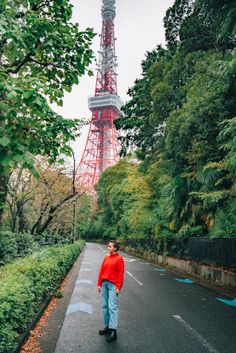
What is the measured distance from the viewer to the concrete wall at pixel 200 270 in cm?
1031

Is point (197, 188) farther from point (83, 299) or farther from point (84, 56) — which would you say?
point (84, 56)

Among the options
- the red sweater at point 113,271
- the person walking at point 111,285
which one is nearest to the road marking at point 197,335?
the person walking at point 111,285

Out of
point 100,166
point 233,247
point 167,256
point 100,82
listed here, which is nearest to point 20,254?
point 167,256

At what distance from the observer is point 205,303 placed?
321 inches

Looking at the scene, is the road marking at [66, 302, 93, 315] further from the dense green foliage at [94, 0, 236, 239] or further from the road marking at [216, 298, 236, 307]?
the dense green foliage at [94, 0, 236, 239]

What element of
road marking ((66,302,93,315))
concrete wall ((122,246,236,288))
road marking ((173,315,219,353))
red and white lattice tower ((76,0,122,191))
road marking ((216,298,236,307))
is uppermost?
red and white lattice tower ((76,0,122,191))

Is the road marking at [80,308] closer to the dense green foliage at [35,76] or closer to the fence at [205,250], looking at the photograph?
the dense green foliage at [35,76]

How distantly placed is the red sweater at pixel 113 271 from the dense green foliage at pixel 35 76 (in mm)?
2013

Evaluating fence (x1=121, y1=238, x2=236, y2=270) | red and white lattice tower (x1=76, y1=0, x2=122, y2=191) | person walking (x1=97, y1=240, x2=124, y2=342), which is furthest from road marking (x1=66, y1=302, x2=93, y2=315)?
red and white lattice tower (x1=76, y1=0, x2=122, y2=191)

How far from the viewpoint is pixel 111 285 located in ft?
17.0

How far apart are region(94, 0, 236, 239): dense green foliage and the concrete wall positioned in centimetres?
135

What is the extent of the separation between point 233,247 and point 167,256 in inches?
341

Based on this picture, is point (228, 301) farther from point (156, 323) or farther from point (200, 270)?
point (200, 270)

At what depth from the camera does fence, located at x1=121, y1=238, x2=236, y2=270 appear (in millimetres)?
10811
